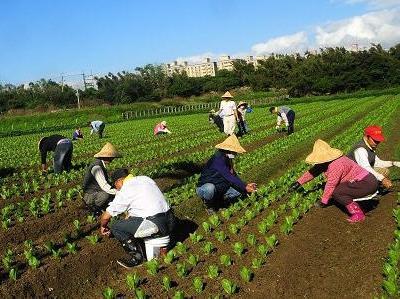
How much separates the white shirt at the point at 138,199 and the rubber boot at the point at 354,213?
2.92 metres

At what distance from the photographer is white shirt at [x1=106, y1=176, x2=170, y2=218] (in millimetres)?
6312

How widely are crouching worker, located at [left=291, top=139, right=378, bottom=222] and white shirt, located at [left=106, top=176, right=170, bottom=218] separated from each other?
2424 mm

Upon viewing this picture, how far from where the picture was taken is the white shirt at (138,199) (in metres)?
6.31

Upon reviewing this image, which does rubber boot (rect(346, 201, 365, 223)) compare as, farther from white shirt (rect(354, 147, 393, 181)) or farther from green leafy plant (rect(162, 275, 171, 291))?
green leafy plant (rect(162, 275, 171, 291))

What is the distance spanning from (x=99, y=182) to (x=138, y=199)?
73.1 inches

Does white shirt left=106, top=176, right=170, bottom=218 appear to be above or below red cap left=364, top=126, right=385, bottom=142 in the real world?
below

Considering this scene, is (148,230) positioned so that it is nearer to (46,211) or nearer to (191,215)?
(191,215)

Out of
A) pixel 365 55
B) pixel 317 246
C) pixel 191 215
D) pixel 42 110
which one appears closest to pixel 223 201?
pixel 191 215

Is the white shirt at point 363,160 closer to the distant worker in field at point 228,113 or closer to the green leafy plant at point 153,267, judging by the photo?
the green leafy plant at point 153,267

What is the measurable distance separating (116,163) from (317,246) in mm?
10343

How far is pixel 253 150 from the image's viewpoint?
55.3 feet

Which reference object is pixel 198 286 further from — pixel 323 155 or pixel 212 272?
pixel 323 155

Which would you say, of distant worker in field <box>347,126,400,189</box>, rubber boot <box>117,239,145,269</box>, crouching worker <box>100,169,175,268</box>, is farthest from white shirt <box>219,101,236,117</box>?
rubber boot <box>117,239,145,269</box>

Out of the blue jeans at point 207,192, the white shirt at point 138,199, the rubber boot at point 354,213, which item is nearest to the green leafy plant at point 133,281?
the white shirt at point 138,199
